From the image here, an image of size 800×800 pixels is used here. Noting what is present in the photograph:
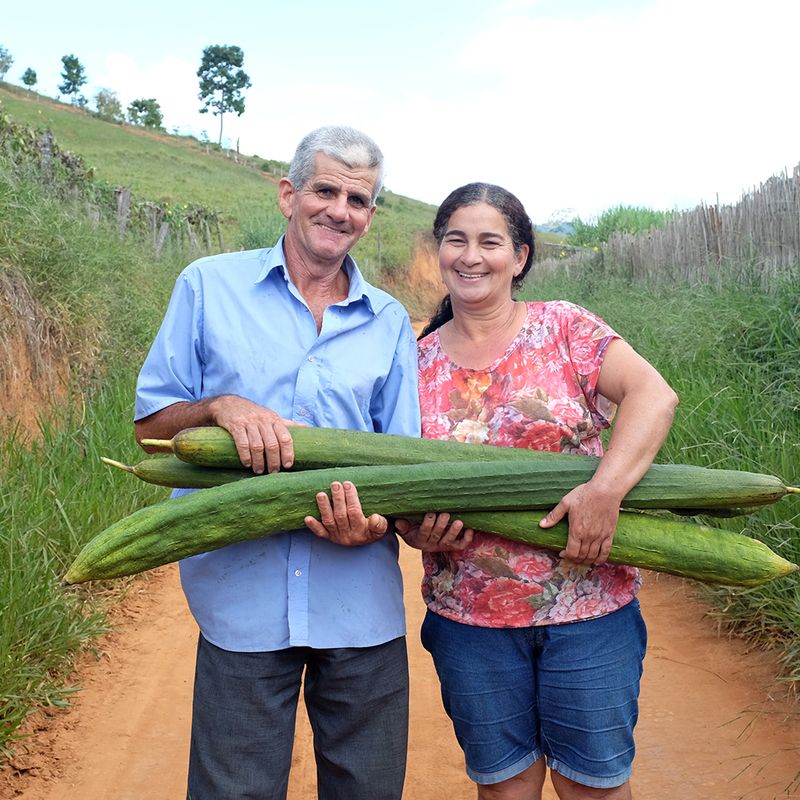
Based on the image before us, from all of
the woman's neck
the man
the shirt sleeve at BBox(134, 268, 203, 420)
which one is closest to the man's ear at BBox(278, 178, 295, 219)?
the man

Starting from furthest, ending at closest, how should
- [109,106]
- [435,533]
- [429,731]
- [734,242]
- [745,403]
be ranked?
[109,106]
[734,242]
[745,403]
[429,731]
[435,533]

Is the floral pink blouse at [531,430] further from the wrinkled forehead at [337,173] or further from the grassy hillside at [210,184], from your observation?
the grassy hillside at [210,184]

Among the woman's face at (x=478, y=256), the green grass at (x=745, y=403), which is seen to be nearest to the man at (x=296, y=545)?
the woman's face at (x=478, y=256)

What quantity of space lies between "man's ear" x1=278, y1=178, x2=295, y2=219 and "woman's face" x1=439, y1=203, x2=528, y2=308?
513mm

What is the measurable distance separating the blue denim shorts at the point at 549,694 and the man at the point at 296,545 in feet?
0.70

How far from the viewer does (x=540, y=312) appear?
8.74ft

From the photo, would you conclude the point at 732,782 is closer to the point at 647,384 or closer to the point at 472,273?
the point at 647,384

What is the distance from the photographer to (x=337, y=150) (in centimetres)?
251

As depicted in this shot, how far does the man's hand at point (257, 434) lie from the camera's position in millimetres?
2209

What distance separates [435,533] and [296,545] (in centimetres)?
41

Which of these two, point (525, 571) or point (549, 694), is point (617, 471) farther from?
point (549, 694)

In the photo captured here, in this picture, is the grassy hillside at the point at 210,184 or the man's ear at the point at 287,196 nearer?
the man's ear at the point at 287,196

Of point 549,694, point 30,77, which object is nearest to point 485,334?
point 549,694

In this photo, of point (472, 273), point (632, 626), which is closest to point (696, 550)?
point (632, 626)
